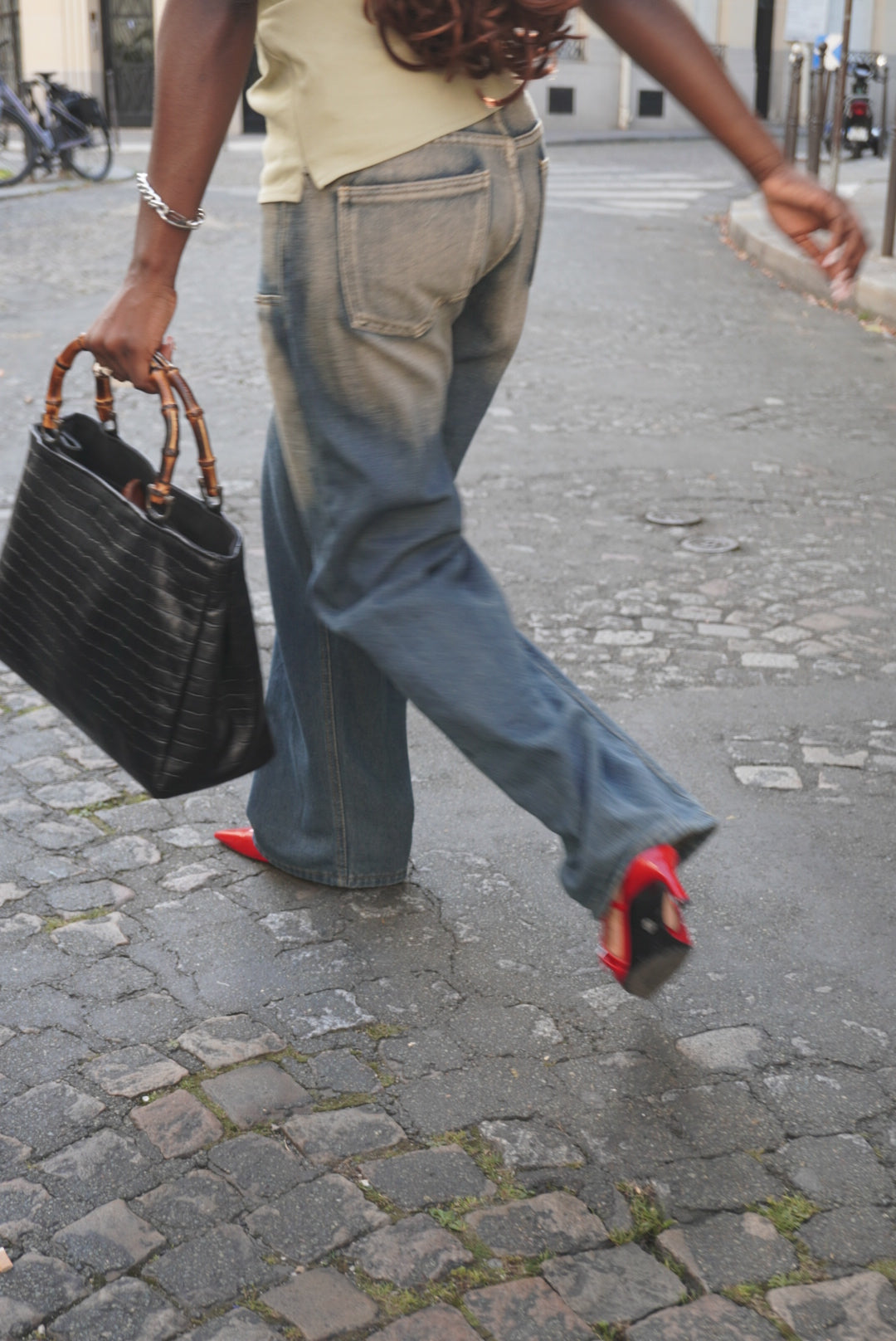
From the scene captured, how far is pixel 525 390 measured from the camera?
23.0 ft

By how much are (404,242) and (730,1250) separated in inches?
48.2

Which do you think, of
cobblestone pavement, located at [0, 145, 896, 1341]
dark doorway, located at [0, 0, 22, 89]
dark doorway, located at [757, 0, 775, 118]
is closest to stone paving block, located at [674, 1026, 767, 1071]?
cobblestone pavement, located at [0, 145, 896, 1341]

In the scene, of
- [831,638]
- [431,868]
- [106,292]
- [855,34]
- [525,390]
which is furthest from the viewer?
[855,34]

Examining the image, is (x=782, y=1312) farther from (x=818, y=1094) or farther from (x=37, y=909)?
(x=37, y=909)

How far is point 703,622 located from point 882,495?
158 cm

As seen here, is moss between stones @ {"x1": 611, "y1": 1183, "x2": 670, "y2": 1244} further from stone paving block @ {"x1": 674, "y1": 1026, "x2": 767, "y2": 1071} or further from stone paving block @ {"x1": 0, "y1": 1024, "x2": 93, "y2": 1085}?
stone paving block @ {"x1": 0, "y1": 1024, "x2": 93, "y2": 1085}

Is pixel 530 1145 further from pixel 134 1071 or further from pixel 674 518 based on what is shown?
pixel 674 518

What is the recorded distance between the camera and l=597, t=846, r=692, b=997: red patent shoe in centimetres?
189

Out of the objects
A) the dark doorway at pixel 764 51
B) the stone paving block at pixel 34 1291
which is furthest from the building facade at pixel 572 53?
the stone paving block at pixel 34 1291

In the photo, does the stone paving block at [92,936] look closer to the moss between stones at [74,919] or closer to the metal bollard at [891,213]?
the moss between stones at [74,919]

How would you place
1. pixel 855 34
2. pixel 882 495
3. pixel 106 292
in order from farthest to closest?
pixel 855 34 → pixel 106 292 → pixel 882 495

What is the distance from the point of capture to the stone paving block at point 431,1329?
1626 millimetres

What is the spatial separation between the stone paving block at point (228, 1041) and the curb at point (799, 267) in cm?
521

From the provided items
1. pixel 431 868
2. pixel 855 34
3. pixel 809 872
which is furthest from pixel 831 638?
pixel 855 34
